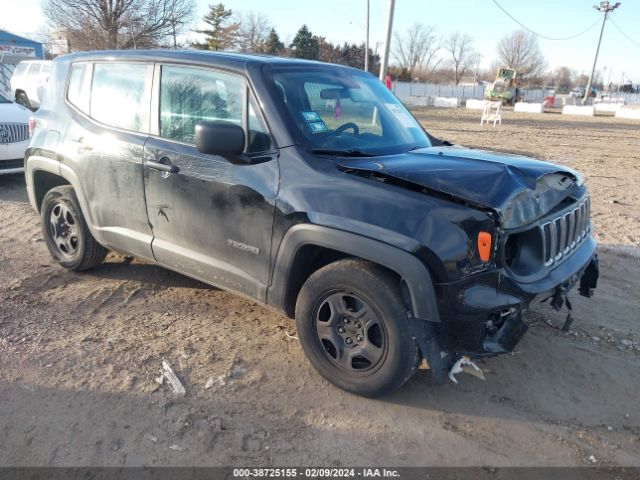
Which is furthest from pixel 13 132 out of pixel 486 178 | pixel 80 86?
pixel 486 178

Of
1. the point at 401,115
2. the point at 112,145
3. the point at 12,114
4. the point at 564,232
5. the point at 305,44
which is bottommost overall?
the point at 564,232

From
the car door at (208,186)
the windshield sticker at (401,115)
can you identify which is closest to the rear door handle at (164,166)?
the car door at (208,186)

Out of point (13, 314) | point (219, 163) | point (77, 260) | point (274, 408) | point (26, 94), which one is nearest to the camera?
point (274, 408)

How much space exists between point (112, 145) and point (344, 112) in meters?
1.81

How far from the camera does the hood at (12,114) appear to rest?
8.29 m

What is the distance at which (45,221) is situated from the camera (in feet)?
16.3

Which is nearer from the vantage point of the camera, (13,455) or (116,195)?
(13,455)

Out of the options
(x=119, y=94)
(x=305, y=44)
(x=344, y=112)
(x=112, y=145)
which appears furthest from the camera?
(x=305, y=44)

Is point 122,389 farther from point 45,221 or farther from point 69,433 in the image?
point 45,221

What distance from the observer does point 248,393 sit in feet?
10.4

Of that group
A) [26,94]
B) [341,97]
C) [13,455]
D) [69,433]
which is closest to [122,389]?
[69,433]

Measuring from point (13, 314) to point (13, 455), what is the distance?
1.73 meters

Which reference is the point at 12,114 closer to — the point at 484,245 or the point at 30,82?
the point at 484,245

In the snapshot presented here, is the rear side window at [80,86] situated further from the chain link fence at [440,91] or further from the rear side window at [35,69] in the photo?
the chain link fence at [440,91]
